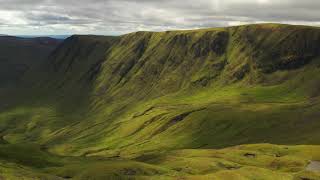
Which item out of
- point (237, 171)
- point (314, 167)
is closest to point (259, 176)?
point (237, 171)

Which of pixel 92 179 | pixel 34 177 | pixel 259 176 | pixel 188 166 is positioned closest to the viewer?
pixel 34 177

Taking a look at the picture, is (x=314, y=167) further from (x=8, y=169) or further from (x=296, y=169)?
(x=8, y=169)

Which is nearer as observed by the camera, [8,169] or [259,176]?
[8,169]

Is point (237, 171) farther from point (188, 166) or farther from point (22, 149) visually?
point (22, 149)

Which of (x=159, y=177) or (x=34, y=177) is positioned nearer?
(x=34, y=177)

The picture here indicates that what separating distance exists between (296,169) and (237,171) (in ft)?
132

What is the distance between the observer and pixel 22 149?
199750 mm

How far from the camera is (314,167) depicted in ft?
625

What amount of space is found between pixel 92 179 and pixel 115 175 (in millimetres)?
7759

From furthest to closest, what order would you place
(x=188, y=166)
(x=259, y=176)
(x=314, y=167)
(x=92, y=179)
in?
(x=314, y=167) < (x=188, y=166) < (x=259, y=176) < (x=92, y=179)

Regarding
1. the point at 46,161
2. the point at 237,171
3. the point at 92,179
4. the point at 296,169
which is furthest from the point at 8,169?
the point at 296,169

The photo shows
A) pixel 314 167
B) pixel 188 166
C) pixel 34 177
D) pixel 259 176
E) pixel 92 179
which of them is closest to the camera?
pixel 34 177

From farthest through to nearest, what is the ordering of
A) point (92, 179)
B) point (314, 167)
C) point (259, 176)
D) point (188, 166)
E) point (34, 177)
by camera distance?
1. point (314, 167)
2. point (188, 166)
3. point (259, 176)
4. point (92, 179)
5. point (34, 177)

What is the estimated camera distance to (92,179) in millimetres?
138875
